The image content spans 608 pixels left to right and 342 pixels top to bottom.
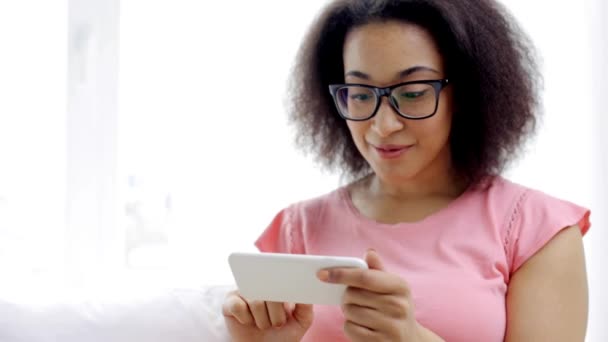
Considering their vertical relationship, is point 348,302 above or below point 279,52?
below

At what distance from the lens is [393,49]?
122 cm

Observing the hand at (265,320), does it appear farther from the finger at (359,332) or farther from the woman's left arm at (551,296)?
the woman's left arm at (551,296)

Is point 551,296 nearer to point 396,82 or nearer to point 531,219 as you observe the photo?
point 531,219

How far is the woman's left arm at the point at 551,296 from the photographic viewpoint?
1.20 meters

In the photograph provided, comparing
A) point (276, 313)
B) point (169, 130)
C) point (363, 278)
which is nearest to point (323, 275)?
point (363, 278)

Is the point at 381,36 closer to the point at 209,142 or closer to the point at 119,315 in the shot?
the point at 119,315

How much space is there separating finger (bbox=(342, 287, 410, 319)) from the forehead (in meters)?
0.35

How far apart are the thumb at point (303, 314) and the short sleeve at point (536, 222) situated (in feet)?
1.07

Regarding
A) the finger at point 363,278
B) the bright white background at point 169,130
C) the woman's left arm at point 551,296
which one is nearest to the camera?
the finger at point 363,278

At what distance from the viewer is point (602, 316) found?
190cm

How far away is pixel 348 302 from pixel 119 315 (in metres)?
0.60

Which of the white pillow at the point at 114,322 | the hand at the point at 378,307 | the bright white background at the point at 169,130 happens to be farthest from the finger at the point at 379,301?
the bright white background at the point at 169,130

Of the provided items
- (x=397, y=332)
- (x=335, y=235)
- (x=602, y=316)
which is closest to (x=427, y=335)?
(x=397, y=332)

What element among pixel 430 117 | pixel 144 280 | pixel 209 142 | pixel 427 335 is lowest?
pixel 144 280
